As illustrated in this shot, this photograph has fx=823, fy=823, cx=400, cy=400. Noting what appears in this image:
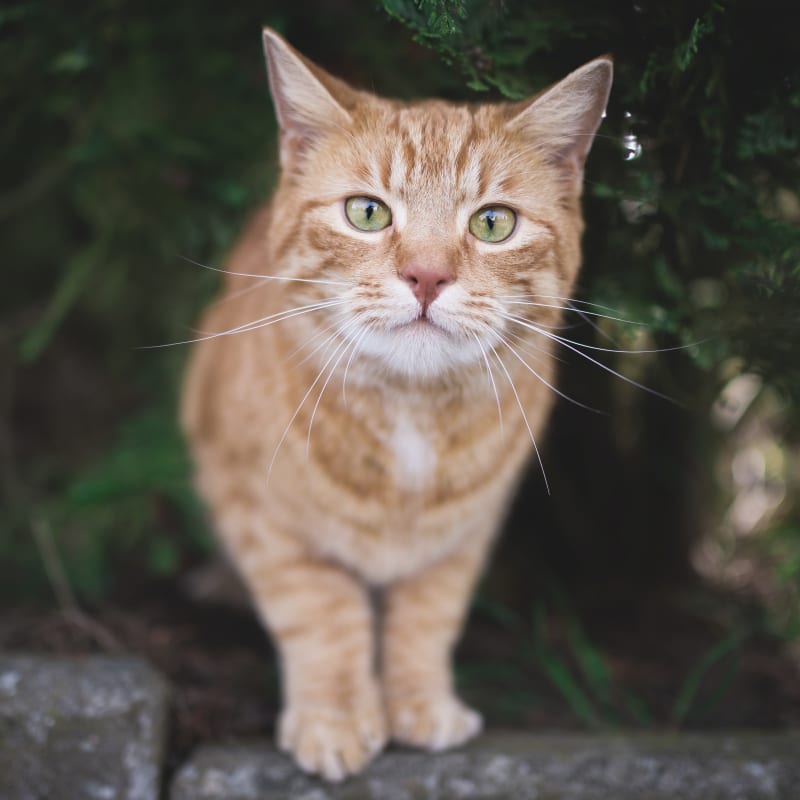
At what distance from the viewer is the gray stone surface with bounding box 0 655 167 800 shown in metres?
1.75

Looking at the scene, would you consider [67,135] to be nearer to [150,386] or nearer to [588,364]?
[150,386]

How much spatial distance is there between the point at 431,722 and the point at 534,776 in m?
0.26

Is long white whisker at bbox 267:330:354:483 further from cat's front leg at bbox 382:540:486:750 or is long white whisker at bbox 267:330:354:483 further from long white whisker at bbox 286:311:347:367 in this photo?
cat's front leg at bbox 382:540:486:750

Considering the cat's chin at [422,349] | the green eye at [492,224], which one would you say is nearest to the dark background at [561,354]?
the green eye at [492,224]

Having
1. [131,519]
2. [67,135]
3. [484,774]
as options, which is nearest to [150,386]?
[131,519]

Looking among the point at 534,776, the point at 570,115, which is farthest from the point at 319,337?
the point at 534,776

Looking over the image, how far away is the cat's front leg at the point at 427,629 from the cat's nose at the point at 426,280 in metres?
0.80

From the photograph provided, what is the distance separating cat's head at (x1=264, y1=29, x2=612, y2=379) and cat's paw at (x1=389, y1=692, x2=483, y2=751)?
2.68 ft

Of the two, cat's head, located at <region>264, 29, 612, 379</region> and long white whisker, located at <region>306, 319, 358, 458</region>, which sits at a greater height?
cat's head, located at <region>264, 29, 612, 379</region>

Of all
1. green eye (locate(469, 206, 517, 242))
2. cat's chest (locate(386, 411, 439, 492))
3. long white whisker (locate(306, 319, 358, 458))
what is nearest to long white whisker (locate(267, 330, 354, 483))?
long white whisker (locate(306, 319, 358, 458))

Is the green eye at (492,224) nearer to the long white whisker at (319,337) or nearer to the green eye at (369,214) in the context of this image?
the green eye at (369,214)

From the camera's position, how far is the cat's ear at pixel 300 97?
1604 millimetres

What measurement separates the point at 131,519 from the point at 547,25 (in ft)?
6.37

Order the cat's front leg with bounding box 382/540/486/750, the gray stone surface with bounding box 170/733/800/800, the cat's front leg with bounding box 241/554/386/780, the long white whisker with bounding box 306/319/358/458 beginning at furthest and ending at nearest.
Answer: the cat's front leg with bounding box 382/540/486/750, the cat's front leg with bounding box 241/554/386/780, the gray stone surface with bounding box 170/733/800/800, the long white whisker with bounding box 306/319/358/458
